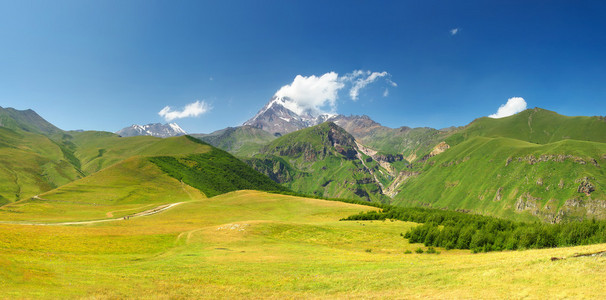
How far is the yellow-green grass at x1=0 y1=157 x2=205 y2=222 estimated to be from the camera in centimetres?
10254

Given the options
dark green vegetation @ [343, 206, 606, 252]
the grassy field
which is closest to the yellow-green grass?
the grassy field

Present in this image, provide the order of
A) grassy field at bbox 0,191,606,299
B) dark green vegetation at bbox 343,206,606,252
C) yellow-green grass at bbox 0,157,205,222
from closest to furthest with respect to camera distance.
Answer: grassy field at bbox 0,191,606,299 → dark green vegetation at bbox 343,206,606,252 → yellow-green grass at bbox 0,157,205,222

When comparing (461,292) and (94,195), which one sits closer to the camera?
(461,292)

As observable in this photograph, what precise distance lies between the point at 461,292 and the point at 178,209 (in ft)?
331

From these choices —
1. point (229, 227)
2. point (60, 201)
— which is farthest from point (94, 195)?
point (229, 227)

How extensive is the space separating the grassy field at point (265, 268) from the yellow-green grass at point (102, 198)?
64534mm

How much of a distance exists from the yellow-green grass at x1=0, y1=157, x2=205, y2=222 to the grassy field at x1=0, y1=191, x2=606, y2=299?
64.5 metres

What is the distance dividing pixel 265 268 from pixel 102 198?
15618cm

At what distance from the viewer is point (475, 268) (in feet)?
82.4

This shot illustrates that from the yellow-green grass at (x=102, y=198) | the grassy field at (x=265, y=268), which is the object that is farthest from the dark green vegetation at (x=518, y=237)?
the yellow-green grass at (x=102, y=198)

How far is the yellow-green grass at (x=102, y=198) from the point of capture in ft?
336

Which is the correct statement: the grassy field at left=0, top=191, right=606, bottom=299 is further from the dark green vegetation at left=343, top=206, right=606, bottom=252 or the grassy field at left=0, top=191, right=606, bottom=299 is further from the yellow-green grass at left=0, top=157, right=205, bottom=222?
the yellow-green grass at left=0, top=157, right=205, bottom=222

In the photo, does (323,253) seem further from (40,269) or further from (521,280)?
(40,269)

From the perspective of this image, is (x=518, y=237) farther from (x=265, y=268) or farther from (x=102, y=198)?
(x=102, y=198)
